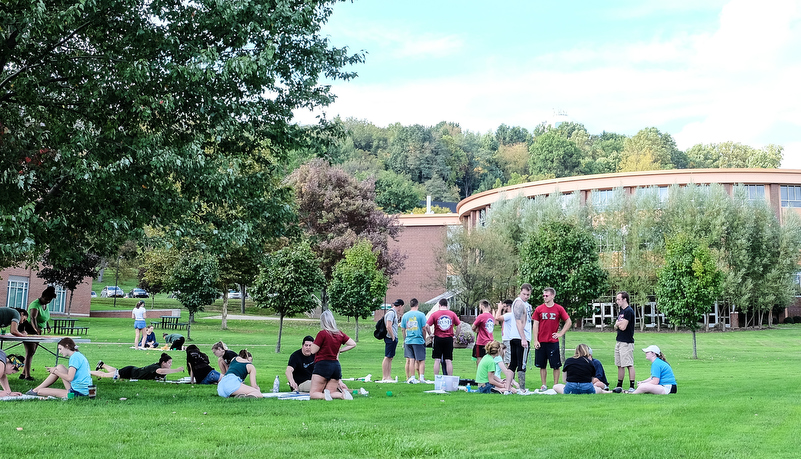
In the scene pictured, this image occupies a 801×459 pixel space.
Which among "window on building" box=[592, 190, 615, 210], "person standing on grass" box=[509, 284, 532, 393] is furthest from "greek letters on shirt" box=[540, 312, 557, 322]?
"window on building" box=[592, 190, 615, 210]

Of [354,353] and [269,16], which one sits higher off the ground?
[269,16]

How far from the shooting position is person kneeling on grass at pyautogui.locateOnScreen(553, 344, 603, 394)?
1299cm

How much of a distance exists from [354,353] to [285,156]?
15221 mm

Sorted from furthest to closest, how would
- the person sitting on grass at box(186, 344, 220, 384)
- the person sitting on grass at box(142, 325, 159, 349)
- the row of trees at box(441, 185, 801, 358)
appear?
the row of trees at box(441, 185, 801, 358) < the person sitting on grass at box(142, 325, 159, 349) < the person sitting on grass at box(186, 344, 220, 384)

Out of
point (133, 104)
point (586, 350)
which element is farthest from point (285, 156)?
point (586, 350)

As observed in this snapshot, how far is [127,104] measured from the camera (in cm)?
1198

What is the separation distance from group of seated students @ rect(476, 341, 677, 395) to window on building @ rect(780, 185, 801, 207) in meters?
49.8

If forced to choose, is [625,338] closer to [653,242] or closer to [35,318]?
[35,318]

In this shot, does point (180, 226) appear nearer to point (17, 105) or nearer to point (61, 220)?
point (61, 220)

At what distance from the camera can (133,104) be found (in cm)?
1145

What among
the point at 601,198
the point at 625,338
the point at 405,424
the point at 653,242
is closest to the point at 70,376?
the point at 405,424

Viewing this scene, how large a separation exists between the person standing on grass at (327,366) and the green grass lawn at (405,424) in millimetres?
480

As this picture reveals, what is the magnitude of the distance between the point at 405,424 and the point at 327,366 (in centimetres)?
302

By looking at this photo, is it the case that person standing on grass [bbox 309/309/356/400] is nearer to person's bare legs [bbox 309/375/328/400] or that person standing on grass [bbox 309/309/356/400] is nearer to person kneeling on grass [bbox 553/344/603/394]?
person's bare legs [bbox 309/375/328/400]
